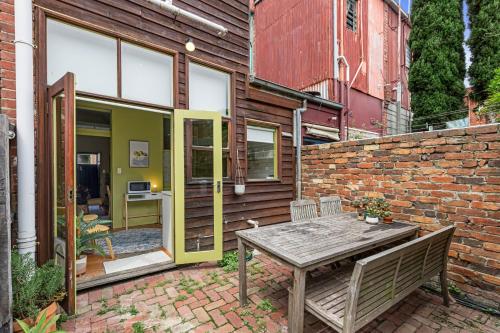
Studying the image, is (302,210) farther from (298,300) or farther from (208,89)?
(208,89)

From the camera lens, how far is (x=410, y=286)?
2012mm

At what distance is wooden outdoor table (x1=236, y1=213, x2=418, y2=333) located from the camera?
1785mm

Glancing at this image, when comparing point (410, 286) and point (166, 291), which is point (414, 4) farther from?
point (166, 291)

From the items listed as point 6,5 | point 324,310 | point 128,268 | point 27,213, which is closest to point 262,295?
point 324,310

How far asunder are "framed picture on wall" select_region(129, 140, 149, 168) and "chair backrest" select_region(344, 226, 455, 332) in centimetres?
539

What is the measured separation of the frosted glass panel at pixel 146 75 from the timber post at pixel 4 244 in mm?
1445

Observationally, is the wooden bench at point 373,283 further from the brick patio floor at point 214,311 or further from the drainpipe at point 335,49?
the drainpipe at point 335,49

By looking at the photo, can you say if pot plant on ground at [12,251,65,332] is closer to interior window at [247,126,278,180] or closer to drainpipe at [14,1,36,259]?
drainpipe at [14,1,36,259]

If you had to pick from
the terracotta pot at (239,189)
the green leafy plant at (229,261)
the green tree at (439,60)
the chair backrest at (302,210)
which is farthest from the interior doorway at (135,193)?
the green tree at (439,60)

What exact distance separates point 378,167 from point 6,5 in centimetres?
476

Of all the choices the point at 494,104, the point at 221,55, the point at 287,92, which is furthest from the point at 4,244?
the point at 494,104

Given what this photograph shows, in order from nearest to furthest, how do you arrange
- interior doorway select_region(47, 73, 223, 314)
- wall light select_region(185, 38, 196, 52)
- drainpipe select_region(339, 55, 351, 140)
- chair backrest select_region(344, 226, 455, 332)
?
chair backrest select_region(344, 226, 455, 332)
interior doorway select_region(47, 73, 223, 314)
wall light select_region(185, 38, 196, 52)
drainpipe select_region(339, 55, 351, 140)

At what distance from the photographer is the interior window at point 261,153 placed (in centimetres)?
429

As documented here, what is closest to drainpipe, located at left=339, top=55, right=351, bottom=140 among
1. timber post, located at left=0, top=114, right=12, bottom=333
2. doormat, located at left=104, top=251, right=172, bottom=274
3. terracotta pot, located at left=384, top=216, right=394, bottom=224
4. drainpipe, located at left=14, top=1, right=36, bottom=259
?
terracotta pot, located at left=384, top=216, right=394, bottom=224
